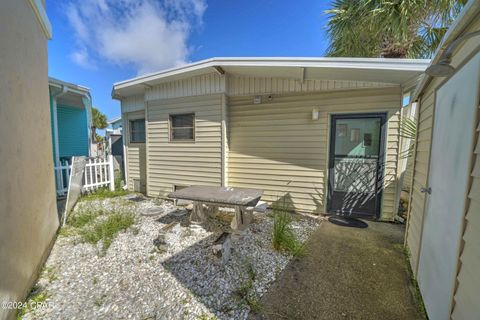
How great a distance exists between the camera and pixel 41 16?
→ 2525 millimetres

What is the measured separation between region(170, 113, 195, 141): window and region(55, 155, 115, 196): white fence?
2.35 metres

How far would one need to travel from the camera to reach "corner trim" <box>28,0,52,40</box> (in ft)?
7.58

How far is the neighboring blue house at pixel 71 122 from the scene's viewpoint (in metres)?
5.12

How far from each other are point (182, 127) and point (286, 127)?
102 inches

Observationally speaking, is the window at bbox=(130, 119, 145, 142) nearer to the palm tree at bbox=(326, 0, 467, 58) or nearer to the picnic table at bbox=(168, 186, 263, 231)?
the picnic table at bbox=(168, 186, 263, 231)

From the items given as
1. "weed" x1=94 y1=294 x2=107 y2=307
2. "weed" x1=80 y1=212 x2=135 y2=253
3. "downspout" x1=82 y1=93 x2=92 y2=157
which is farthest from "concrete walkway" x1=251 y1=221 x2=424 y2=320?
"downspout" x1=82 y1=93 x2=92 y2=157

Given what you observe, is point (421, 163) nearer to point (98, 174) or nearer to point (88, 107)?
point (98, 174)

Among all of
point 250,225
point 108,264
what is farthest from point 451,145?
point 108,264

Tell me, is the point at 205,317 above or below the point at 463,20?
below

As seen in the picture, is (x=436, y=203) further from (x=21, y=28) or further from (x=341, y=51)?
(x=341, y=51)

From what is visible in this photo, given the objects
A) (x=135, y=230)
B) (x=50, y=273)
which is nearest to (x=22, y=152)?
(x=50, y=273)

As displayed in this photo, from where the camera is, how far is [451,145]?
146 centimetres

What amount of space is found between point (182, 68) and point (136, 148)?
119 inches

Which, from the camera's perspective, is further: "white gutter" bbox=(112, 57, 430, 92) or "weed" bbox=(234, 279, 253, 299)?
"white gutter" bbox=(112, 57, 430, 92)
